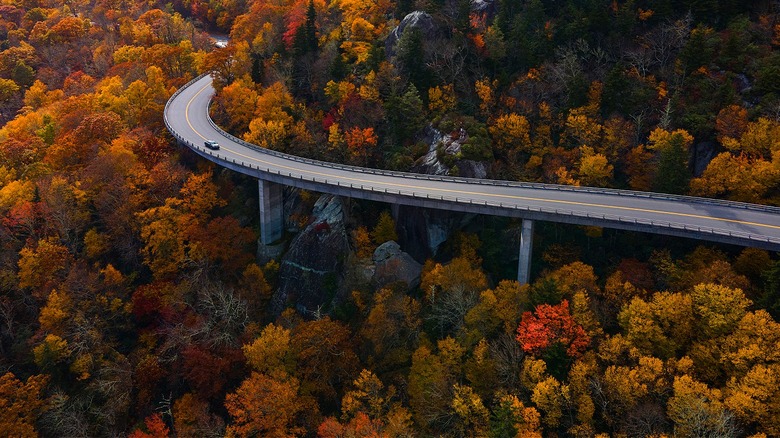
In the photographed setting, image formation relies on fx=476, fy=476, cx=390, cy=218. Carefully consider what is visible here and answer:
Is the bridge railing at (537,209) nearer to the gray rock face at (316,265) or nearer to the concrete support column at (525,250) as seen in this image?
the concrete support column at (525,250)

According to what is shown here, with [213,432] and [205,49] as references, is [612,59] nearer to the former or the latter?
[213,432]

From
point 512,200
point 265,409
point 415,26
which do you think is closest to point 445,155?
point 512,200

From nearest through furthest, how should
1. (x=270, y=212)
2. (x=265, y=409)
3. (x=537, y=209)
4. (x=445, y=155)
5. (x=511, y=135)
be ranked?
(x=265, y=409), (x=537, y=209), (x=445, y=155), (x=511, y=135), (x=270, y=212)

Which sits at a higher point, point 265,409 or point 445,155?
point 445,155

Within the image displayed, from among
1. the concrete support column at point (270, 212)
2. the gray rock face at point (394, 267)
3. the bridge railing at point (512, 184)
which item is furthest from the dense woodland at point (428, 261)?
the concrete support column at point (270, 212)

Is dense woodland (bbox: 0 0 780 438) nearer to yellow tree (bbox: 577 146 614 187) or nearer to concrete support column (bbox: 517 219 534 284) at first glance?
yellow tree (bbox: 577 146 614 187)

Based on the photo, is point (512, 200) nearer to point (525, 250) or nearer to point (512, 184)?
point (512, 184)
